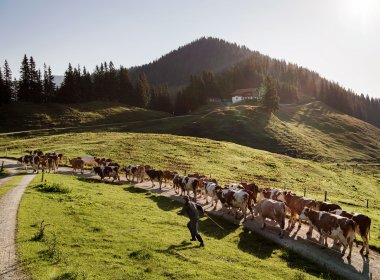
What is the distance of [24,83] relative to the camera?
12706cm

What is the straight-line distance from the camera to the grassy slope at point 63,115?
108m

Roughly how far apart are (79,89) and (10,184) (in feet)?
367

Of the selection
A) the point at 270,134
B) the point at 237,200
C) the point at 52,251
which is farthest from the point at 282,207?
the point at 270,134

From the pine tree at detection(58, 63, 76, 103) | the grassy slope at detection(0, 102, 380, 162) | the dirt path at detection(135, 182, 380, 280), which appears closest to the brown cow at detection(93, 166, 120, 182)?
the dirt path at detection(135, 182, 380, 280)

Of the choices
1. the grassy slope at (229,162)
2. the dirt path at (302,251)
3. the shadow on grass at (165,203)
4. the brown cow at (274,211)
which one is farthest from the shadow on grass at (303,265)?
the grassy slope at (229,162)

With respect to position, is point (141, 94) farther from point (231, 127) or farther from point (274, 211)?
point (274, 211)

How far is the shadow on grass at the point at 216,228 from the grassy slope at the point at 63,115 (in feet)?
309

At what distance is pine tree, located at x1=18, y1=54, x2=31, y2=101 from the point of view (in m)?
126

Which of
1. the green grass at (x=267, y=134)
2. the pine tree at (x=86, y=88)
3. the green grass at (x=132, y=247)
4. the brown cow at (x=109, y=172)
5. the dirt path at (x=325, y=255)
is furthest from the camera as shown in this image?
the pine tree at (x=86, y=88)

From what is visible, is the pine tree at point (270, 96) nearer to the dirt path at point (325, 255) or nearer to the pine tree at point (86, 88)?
the pine tree at point (86, 88)

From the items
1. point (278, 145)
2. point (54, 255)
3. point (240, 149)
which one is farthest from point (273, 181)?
point (278, 145)

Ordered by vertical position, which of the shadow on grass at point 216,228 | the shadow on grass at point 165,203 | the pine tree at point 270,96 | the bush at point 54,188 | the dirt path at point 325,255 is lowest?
the dirt path at point 325,255

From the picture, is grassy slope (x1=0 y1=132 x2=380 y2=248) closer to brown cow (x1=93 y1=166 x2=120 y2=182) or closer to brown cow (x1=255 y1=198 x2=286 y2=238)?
brown cow (x1=93 y1=166 x2=120 y2=182)

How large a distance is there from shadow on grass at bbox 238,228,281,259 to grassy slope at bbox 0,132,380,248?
2352 centimetres
